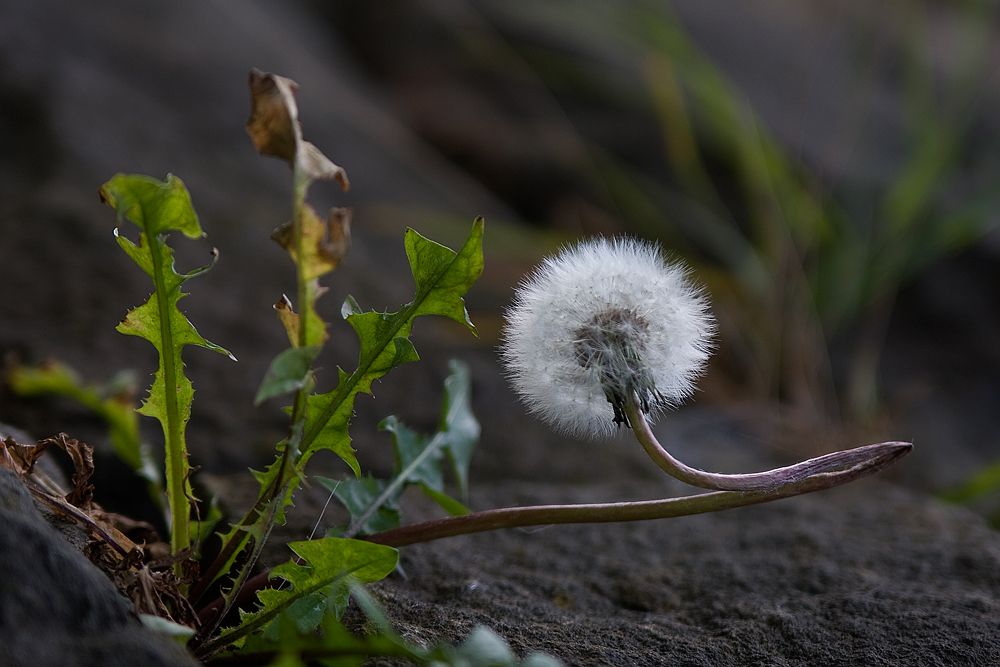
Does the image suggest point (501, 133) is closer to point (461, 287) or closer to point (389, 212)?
point (389, 212)

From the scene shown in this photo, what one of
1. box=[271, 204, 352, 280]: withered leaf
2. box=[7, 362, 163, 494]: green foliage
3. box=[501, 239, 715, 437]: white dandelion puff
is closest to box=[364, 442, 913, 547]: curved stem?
box=[501, 239, 715, 437]: white dandelion puff

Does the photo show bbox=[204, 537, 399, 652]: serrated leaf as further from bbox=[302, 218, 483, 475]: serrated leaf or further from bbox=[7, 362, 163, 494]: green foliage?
bbox=[7, 362, 163, 494]: green foliage

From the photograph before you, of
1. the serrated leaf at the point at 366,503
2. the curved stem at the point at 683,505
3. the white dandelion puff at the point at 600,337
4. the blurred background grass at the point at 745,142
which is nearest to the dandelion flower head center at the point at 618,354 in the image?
the white dandelion puff at the point at 600,337

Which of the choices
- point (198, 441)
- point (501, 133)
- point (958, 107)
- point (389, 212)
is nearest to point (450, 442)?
point (198, 441)

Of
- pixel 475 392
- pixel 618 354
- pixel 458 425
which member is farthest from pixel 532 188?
pixel 618 354

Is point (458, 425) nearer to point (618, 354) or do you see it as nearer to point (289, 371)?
point (618, 354)
